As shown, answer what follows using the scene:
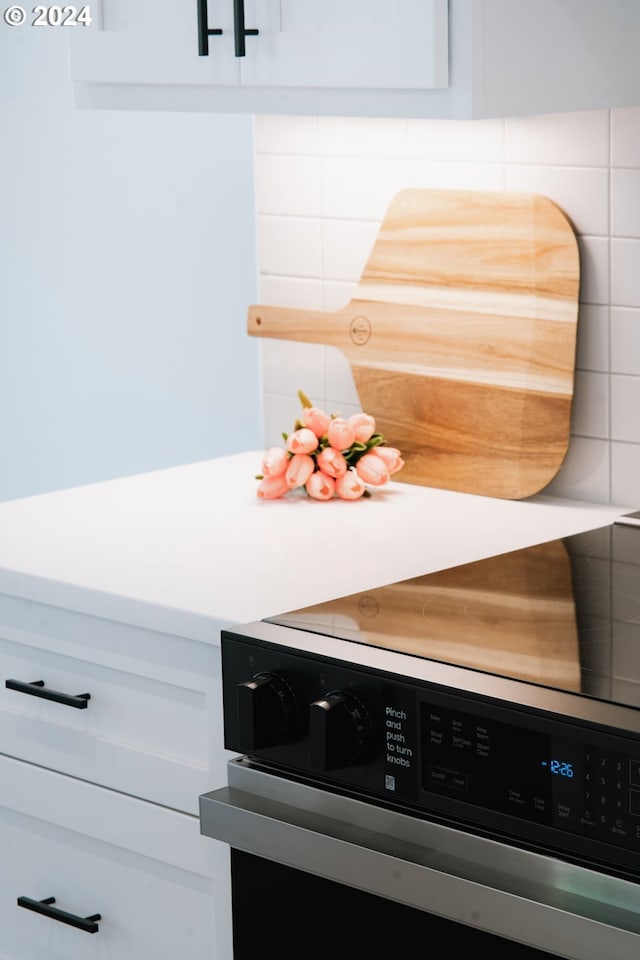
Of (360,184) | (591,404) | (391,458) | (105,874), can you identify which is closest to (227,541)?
(391,458)

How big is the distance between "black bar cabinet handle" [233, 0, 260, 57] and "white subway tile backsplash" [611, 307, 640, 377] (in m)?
0.59

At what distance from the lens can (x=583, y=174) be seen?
1.92 m

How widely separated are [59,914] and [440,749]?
2.30 ft

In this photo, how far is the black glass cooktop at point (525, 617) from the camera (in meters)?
1.33

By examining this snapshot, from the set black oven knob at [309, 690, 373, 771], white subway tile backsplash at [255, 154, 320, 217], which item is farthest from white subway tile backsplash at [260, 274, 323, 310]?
black oven knob at [309, 690, 373, 771]

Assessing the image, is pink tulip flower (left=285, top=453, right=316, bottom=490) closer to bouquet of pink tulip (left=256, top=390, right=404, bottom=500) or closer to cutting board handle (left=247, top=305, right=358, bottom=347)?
bouquet of pink tulip (left=256, top=390, right=404, bottom=500)

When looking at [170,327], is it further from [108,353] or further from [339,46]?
[339,46]

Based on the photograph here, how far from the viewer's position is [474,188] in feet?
6.69

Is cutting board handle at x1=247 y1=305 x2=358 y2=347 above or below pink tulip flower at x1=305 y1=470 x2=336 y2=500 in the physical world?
above

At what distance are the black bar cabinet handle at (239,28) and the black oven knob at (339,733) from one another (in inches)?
33.1

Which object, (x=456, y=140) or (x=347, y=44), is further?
(x=456, y=140)

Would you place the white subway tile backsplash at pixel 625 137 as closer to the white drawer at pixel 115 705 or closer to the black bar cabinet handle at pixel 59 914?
the white drawer at pixel 115 705

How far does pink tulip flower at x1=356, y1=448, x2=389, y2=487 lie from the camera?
204cm

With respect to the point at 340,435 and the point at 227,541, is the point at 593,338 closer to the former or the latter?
the point at 340,435
